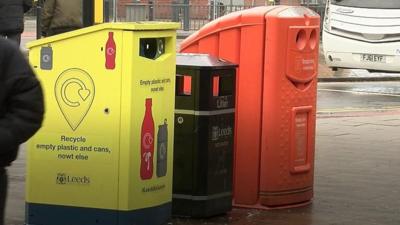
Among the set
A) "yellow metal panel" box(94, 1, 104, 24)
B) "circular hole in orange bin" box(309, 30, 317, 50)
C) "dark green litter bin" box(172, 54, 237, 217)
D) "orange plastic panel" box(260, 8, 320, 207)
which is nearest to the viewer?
"dark green litter bin" box(172, 54, 237, 217)

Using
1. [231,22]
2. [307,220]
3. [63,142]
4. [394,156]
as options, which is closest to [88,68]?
[63,142]

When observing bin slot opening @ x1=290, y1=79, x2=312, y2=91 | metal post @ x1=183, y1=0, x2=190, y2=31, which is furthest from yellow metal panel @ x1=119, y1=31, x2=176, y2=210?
metal post @ x1=183, y1=0, x2=190, y2=31

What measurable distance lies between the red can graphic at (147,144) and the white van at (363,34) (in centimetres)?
1447

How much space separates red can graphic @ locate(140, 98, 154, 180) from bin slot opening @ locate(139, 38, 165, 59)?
0.35 meters

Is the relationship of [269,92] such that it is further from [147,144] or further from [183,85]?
[147,144]

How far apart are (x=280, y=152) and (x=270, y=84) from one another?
0.53 meters

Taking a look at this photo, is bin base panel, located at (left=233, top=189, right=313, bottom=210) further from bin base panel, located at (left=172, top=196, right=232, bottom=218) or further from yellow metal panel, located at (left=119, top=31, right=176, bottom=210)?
yellow metal panel, located at (left=119, top=31, right=176, bottom=210)

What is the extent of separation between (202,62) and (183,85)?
0.22 m

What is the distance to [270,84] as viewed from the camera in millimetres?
7137

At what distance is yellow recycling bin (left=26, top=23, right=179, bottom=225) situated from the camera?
6066mm

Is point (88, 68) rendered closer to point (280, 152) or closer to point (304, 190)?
point (280, 152)

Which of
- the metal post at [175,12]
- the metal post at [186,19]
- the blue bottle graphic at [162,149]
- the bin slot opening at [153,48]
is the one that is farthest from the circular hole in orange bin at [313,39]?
the metal post at [175,12]

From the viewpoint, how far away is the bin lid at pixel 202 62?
22.1 feet

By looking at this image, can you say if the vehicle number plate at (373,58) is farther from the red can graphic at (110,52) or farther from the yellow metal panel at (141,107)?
the red can graphic at (110,52)
